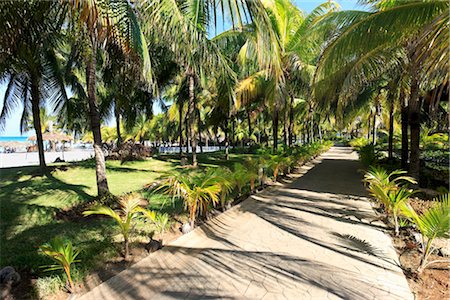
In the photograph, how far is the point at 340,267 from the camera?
3.54 metres

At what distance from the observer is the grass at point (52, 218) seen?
3912 mm

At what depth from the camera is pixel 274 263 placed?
369cm

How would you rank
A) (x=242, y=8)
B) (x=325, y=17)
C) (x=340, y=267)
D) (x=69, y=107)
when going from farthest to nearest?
(x=69, y=107) → (x=325, y=17) → (x=340, y=267) → (x=242, y=8)

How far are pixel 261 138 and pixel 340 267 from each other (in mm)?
45593

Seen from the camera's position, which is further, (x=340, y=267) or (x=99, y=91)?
(x=99, y=91)

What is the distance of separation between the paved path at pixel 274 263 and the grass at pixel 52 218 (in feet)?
2.81

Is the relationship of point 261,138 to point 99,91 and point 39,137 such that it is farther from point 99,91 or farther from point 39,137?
point 39,137

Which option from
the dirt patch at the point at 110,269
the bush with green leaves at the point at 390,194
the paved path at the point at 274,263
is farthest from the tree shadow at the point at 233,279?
the bush with green leaves at the point at 390,194

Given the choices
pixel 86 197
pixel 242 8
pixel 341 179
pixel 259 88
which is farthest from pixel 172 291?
pixel 259 88

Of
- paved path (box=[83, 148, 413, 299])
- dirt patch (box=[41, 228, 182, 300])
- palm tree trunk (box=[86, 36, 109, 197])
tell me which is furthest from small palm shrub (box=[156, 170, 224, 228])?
palm tree trunk (box=[86, 36, 109, 197])

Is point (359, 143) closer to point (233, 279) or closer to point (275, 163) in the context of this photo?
point (275, 163)

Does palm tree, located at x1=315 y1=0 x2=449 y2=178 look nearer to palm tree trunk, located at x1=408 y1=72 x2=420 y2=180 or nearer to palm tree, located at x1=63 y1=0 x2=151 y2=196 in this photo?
palm tree trunk, located at x1=408 y1=72 x2=420 y2=180

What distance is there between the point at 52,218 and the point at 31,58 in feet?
15.6

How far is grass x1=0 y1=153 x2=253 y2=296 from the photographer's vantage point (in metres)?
3.91
